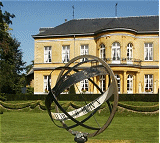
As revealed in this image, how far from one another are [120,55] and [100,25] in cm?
558

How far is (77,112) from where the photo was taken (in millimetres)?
8336

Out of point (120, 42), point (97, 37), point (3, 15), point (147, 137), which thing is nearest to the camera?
point (147, 137)

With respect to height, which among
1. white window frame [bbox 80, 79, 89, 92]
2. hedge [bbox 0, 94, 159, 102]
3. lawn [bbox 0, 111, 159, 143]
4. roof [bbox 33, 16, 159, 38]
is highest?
roof [bbox 33, 16, 159, 38]

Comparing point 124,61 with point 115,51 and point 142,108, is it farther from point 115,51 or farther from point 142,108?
point 142,108

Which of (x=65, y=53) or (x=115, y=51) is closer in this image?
(x=115, y=51)

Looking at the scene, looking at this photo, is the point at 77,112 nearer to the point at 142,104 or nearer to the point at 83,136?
the point at 83,136

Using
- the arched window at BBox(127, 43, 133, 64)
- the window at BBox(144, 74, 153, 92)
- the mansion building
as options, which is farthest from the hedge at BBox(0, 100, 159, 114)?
the window at BBox(144, 74, 153, 92)

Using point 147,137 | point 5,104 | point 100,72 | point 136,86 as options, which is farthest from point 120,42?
point 100,72

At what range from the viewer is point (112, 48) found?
1250 inches

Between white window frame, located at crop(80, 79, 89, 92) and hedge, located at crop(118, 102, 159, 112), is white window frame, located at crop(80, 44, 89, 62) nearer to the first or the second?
white window frame, located at crop(80, 79, 89, 92)

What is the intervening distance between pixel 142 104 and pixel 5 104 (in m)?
11.5

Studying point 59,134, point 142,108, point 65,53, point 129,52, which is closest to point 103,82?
point 129,52

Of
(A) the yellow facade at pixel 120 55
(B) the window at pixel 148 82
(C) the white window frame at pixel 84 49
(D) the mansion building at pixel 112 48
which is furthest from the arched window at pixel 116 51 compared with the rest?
(B) the window at pixel 148 82

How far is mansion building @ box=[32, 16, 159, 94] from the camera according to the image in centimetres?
3136
